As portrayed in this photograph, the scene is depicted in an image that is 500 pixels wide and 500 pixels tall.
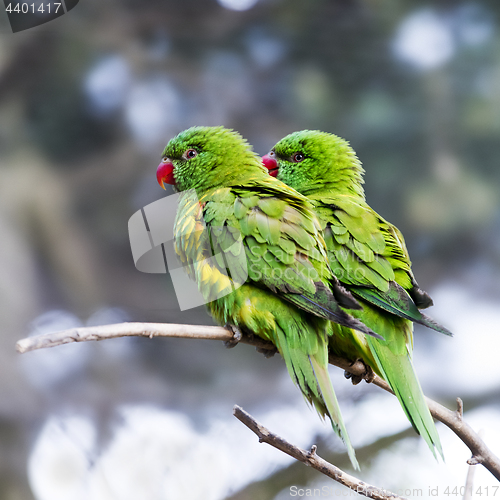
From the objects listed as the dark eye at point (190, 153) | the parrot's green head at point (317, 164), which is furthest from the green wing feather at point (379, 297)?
the dark eye at point (190, 153)

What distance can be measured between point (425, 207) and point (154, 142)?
5.97 ft

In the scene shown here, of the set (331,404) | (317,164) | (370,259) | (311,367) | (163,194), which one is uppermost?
(163,194)

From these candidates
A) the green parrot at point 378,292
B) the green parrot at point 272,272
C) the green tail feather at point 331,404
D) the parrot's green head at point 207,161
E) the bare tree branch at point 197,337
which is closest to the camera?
the bare tree branch at point 197,337

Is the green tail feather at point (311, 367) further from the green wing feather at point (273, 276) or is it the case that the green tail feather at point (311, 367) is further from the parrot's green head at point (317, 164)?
the parrot's green head at point (317, 164)

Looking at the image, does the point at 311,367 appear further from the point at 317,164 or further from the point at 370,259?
the point at 317,164

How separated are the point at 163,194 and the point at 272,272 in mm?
1888

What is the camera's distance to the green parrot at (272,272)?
4.25 feet

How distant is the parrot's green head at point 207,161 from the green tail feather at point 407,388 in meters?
0.73

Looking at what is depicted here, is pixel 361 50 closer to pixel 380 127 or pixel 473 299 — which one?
pixel 380 127

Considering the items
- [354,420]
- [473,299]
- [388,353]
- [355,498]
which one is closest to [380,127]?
[473,299]

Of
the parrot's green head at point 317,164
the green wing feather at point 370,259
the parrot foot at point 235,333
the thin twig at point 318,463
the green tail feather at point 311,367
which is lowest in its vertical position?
the thin twig at point 318,463

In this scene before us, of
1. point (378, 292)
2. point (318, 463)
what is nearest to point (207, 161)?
point (378, 292)

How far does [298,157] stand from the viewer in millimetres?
1947

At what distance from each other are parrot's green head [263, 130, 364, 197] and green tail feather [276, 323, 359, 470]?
72 centimetres
